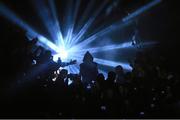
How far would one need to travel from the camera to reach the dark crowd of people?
17.9ft

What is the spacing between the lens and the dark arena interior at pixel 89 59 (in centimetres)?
562

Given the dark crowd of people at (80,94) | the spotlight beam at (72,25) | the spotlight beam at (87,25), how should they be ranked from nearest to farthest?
the dark crowd of people at (80,94) → the spotlight beam at (72,25) → the spotlight beam at (87,25)

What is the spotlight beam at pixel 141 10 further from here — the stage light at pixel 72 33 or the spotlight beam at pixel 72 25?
the spotlight beam at pixel 72 25

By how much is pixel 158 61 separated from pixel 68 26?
3.75 meters

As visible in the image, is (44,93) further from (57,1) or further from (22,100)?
(57,1)

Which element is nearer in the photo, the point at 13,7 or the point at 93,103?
the point at 93,103

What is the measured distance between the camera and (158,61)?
7727 millimetres

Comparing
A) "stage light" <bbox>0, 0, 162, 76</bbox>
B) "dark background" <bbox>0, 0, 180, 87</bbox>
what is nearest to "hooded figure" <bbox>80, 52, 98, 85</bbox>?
"stage light" <bbox>0, 0, 162, 76</bbox>

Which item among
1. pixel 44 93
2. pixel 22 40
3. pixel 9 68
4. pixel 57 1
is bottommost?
pixel 44 93

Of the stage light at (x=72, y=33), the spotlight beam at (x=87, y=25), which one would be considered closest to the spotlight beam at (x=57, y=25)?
the stage light at (x=72, y=33)

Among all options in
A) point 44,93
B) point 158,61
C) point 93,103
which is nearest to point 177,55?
point 158,61

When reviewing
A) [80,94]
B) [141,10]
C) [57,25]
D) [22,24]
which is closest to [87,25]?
[57,25]

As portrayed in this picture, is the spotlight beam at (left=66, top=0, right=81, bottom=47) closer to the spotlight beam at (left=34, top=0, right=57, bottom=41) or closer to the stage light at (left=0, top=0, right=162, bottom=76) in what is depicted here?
the stage light at (left=0, top=0, right=162, bottom=76)

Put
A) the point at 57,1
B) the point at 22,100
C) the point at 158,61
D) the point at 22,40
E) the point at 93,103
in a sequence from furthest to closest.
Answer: the point at 57,1 < the point at 158,61 < the point at 22,40 < the point at 93,103 < the point at 22,100
